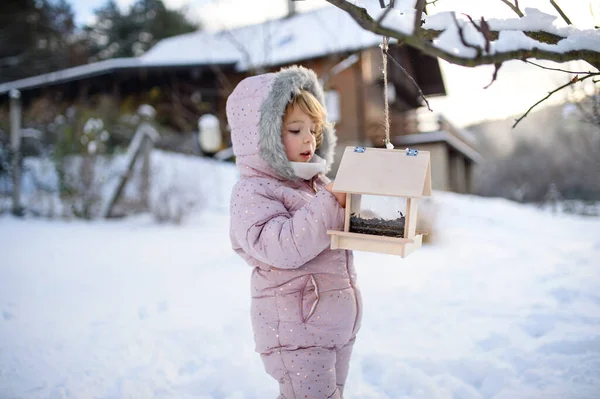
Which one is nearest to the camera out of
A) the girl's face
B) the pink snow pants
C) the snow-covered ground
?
the pink snow pants

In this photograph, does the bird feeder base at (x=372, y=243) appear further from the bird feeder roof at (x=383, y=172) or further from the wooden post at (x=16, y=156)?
Result: the wooden post at (x=16, y=156)

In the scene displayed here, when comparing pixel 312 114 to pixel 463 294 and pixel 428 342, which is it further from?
pixel 463 294

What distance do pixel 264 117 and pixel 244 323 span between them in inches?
90.8

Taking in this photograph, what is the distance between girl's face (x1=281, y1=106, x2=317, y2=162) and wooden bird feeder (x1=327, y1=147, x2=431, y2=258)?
32 centimetres

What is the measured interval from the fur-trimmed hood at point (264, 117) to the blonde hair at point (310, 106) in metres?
0.03

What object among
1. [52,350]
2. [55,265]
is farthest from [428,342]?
[55,265]

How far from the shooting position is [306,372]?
1.83 metres

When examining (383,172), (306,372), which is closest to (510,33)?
(383,172)

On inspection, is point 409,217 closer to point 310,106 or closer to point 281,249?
point 281,249

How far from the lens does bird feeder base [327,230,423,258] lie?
5.12 ft

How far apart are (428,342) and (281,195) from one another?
75.5 inches

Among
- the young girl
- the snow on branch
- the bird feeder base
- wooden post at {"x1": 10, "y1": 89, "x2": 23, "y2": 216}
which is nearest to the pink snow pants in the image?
the young girl

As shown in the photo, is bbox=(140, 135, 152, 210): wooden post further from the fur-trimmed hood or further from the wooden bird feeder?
the wooden bird feeder

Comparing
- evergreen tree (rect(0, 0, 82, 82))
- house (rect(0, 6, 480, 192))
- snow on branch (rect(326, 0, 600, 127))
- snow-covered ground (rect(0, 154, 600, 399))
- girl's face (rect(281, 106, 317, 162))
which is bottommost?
snow-covered ground (rect(0, 154, 600, 399))
